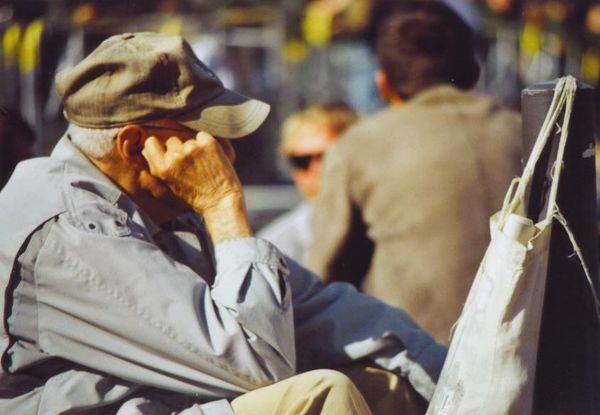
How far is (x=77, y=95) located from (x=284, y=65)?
7789 mm

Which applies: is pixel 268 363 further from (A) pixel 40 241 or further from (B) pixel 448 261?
(B) pixel 448 261

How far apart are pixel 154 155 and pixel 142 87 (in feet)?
0.50

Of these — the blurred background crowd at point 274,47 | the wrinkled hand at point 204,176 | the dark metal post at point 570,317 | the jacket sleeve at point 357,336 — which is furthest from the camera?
the blurred background crowd at point 274,47

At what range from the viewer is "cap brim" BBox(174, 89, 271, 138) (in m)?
2.67

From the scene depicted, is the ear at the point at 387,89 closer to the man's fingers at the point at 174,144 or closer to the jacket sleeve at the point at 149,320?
the man's fingers at the point at 174,144

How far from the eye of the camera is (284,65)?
10359 millimetres

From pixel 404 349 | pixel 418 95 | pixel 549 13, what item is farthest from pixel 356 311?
pixel 549 13

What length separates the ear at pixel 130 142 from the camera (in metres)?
2.62

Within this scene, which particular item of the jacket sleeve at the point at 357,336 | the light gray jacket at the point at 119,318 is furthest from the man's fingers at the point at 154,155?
the jacket sleeve at the point at 357,336

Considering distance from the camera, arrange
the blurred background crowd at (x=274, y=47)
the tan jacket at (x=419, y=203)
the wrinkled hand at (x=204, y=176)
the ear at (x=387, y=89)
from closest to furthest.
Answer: the wrinkled hand at (x=204, y=176), the tan jacket at (x=419, y=203), the ear at (x=387, y=89), the blurred background crowd at (x=274, y=47)

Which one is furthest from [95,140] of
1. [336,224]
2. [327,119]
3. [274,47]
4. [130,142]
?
[274,47]

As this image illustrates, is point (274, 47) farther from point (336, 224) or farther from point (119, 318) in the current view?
point (119, 318)

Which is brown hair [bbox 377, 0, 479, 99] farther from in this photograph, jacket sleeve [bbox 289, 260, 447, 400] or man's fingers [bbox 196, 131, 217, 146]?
man's fingers [bbox 196, 131, 217, 146]

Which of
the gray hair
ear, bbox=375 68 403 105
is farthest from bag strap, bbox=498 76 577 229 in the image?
ear, bbox=375 68 403 105
